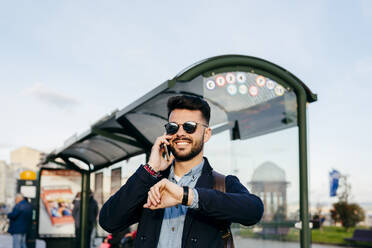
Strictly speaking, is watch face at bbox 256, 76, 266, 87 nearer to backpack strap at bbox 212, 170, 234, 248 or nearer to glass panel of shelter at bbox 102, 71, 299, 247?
glass panel of shelter at bbox 102, 71, 299, 247

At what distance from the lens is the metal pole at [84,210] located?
1091cm

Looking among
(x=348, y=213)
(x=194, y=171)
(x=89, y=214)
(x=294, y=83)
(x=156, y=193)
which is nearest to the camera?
(x=156, y=193)

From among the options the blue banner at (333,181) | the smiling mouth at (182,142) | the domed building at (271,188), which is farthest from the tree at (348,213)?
the smiling mouth at (182,142)

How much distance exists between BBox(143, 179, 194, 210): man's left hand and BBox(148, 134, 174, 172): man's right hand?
0.71ft

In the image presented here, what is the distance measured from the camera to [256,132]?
5488 mm

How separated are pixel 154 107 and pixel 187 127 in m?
3.35

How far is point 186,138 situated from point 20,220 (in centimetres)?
977

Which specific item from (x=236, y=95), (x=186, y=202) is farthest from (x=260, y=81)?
(x=186, y=202)

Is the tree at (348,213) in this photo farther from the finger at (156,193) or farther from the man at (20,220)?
the finger at (156,193)

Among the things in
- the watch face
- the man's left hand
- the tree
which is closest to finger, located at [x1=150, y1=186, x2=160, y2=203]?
the man's left hand

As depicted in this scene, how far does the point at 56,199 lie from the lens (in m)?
11.5

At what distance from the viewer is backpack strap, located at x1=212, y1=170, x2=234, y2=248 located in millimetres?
2102

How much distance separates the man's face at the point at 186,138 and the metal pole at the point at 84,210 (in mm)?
9075

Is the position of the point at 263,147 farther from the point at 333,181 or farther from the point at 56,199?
the point at 333,181
